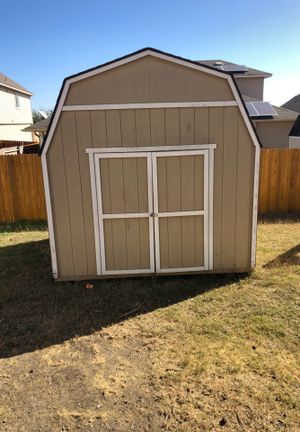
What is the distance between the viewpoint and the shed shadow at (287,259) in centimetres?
583

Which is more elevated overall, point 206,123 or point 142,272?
point 206,123

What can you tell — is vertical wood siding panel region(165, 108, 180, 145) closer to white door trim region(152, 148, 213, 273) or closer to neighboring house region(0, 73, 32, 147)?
white door trim region(152, 148, 213, 273)

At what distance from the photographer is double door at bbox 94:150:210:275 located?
494 cm

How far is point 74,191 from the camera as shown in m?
5.01

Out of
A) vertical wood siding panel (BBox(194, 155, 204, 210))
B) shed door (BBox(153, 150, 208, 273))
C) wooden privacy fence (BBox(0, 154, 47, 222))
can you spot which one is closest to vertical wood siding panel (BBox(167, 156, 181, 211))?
shed door (BBox(153, 150, 208, 273))

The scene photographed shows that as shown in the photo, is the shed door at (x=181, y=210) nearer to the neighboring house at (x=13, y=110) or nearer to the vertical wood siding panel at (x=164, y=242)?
the vertical wood siding panel at (x=164, y=242)

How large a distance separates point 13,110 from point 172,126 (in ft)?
70.7

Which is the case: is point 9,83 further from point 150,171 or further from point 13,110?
point 150,171

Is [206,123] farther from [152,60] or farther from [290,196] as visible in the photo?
[290,196]

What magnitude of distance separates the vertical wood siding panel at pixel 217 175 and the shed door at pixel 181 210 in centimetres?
15

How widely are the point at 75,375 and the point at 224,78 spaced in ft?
13.2

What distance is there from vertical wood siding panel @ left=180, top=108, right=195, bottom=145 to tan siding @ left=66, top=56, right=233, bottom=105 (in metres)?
0.17

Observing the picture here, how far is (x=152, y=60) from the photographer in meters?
4.60

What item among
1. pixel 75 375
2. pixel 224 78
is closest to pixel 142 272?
pixel 75 375
